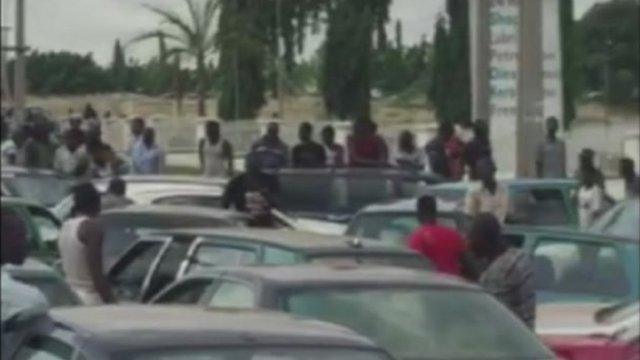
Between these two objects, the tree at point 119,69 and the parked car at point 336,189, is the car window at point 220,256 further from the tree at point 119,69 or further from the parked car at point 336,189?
the tree at point 119,69

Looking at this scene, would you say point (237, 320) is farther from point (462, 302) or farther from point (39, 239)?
point (39, 239)

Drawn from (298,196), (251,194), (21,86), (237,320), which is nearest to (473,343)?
(237,320)

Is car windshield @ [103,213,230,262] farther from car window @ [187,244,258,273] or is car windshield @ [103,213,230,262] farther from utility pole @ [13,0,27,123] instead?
utility pole @ [13,0,27,123]

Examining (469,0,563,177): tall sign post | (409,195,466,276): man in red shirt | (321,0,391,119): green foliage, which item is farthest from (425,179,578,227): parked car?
(321,0,391,119): green foliage

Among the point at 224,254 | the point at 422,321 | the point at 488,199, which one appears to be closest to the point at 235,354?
the point at 422,321

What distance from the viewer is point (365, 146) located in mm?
30750

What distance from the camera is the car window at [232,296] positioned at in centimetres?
1124

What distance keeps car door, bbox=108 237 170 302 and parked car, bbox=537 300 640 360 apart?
9.07ft

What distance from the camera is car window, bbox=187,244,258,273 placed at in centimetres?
1382

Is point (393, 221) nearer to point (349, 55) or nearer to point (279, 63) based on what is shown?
point (349, 55)

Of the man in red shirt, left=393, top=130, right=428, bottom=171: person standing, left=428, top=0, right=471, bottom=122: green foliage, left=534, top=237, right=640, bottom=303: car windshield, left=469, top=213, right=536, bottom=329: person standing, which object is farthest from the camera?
left=428, top=0, right=471, bottom=122: green foliage

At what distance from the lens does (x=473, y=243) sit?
14.2 metres

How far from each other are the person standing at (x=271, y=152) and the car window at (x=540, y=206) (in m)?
4.35

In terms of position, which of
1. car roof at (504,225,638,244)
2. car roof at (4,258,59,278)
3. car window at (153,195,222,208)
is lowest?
car roof at (504,225,638,244)
